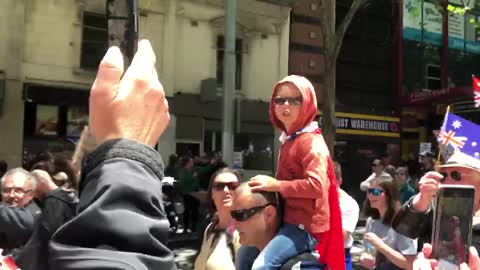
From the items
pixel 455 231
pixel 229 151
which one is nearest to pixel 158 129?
pixel 455 231

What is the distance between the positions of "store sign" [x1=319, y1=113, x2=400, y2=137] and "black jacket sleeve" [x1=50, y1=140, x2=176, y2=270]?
64.2 ft

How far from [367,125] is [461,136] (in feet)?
61.1

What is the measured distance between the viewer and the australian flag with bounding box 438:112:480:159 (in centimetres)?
309

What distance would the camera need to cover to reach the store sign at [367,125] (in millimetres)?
20703

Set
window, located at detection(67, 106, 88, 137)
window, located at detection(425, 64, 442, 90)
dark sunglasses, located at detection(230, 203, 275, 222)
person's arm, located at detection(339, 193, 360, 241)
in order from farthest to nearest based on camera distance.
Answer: window, located at detection(425, 64, 442, 90)
window, located at detection(67, 106, 88, 137)
person's arm, located at detection(339, 193, 360, 241)
dark sunglasses, located at detection(230, 203, 275, 222)

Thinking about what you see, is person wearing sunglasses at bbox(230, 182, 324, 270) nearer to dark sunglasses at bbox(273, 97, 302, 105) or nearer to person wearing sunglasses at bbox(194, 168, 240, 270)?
person wearing sunglasses at bbox(194, 168, 240, 270)

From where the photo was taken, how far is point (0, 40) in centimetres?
1366

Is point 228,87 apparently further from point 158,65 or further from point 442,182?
point 442,182

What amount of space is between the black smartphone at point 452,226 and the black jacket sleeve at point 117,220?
1.40m

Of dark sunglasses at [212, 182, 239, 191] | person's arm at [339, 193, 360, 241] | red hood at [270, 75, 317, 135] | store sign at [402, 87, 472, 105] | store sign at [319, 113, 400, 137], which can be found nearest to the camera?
red hood at [270, 75, 317, 135]

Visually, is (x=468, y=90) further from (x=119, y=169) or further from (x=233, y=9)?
(x=119, y=169)

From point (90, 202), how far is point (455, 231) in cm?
165

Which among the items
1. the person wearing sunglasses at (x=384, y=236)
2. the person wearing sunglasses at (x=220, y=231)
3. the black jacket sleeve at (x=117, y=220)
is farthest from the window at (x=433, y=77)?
the black jacket sleeve at (x=117, y=220)

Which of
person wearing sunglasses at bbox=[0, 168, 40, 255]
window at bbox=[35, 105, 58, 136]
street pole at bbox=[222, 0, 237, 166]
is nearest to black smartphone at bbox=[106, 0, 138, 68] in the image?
person wearing sunglasses at bbox=[0, 168, 40, 255]
